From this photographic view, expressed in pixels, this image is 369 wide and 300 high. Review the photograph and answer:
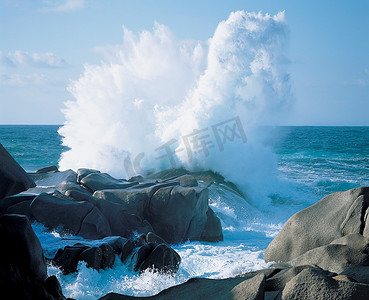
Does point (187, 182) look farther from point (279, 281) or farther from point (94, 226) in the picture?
point (279, 281)

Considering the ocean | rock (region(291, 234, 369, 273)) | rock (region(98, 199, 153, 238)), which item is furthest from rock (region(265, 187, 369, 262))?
rock (region(98, 199, 153, 238))

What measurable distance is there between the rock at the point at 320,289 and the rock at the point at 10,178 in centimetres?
226

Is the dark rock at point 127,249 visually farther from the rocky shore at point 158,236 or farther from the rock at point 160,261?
the rock at point 160,261

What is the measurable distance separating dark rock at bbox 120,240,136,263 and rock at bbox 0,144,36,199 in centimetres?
182

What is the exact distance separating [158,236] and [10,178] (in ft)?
10.9

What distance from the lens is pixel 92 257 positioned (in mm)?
4941

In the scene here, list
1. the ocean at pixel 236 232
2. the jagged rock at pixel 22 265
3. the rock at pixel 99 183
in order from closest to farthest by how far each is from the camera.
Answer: the jagged rock at pixel 22 265
the ocean at pixel 236 232
the rock at pixel 99 183

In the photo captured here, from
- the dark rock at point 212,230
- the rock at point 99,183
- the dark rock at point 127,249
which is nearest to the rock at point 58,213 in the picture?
the dark rock at point 127,249

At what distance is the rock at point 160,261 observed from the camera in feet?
17.0

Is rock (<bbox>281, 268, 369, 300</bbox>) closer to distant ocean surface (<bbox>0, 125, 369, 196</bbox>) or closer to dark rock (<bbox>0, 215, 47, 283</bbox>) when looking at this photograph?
dark rock (<bbox>0, 215, 47, 283</bbox>)

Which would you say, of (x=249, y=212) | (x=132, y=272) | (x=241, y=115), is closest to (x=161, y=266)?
(x=132, y=272)

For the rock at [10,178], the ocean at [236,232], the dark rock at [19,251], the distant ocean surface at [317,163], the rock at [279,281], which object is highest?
the rock at [10,178]

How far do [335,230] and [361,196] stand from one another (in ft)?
1.75

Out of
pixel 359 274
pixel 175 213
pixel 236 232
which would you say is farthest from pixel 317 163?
pixel 359 274
